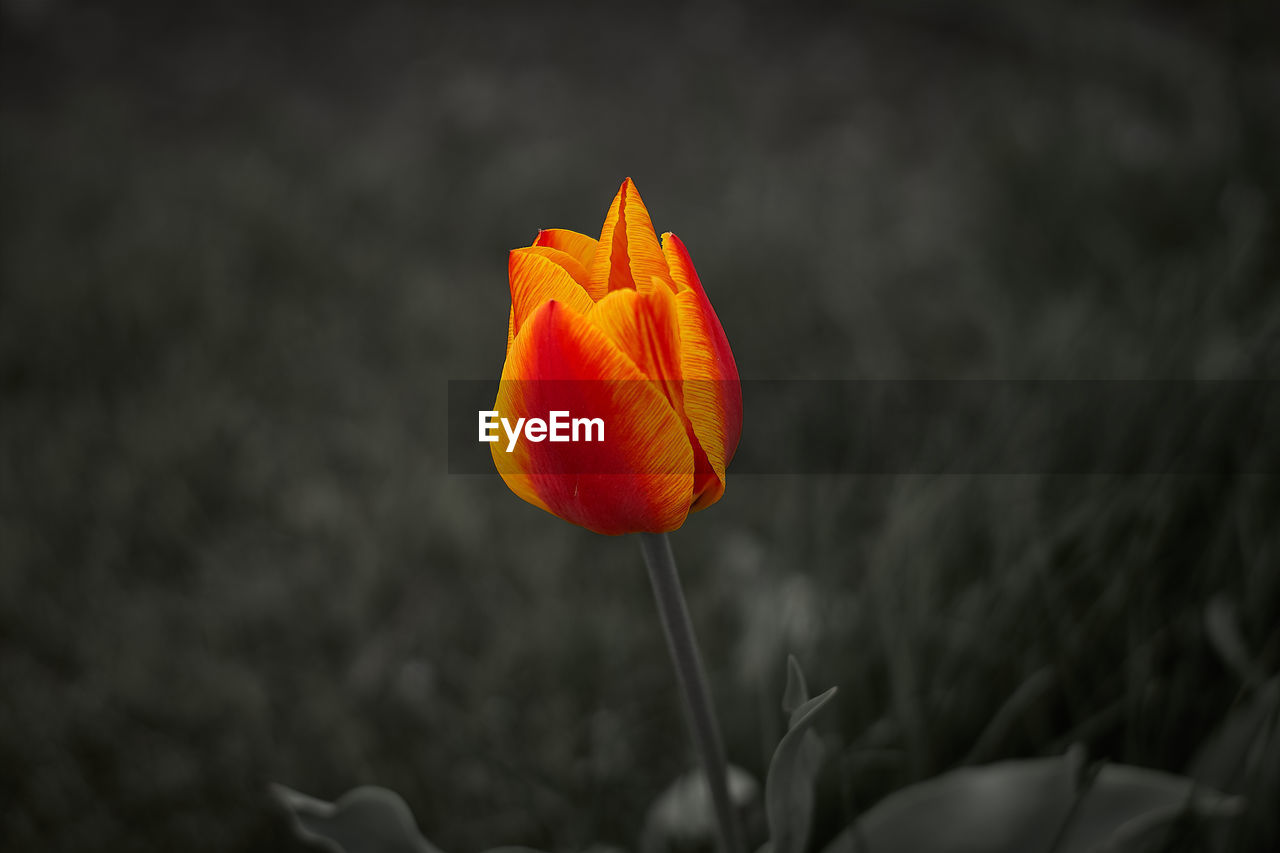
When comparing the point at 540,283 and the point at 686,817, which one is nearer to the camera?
the point at 540,283

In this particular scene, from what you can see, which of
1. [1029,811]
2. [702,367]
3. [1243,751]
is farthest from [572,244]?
[1243,751]

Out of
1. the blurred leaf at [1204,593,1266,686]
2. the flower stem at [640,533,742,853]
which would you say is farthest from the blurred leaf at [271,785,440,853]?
the blurred leaf at [1204,593,1266,686]

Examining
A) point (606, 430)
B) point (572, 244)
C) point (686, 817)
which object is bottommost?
point (686, 817)

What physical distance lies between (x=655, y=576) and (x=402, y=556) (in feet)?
3.16

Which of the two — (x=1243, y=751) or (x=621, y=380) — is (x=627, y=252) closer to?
(x=621, y=380)

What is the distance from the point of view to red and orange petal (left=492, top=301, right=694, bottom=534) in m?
0.41

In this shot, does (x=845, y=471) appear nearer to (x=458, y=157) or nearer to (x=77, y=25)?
(x=458, y=157)

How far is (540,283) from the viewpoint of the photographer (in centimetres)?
44

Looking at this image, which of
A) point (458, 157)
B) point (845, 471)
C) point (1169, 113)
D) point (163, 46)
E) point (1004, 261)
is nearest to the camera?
point (845, 471)

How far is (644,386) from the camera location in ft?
1.39

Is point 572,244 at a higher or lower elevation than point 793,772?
higher

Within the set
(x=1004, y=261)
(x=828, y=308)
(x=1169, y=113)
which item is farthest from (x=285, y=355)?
(x=1169, y=113)

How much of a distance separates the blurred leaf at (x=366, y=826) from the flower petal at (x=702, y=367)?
295mm

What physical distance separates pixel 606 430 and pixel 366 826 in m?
0.32
